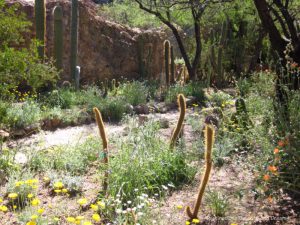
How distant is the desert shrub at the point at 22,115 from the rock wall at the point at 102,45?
4.55 meters

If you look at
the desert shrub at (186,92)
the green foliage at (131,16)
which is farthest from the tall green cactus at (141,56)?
the desert shrub at (186,92)

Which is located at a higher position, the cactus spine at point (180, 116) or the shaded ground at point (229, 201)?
the cactus spine at point (180, 116)

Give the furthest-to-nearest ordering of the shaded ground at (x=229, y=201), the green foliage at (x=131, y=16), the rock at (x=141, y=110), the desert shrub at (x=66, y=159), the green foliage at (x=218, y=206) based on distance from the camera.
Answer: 1. the green foliage at (x=131, y=16)
2. the rock at (x=141, y=110)
3. the desert shrub at (x=66, y=159)
4. the green foliage at (x=218, y=206)
5. the shaded ground at (x=229, y=201)

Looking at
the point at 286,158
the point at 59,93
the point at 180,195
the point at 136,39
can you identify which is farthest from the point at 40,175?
the point at 136,39

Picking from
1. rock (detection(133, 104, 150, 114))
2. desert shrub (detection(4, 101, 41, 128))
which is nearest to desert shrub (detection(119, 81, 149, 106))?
rock (detection(133, 104, 150, 114))

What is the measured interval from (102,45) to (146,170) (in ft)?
34.3

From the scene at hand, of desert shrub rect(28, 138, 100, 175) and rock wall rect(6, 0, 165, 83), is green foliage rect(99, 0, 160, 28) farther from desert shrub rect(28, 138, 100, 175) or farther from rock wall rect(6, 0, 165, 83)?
desert shrub rect(28, 138, 100, 175)

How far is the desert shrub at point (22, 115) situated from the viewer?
7.17 m

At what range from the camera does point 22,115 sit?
736 cm

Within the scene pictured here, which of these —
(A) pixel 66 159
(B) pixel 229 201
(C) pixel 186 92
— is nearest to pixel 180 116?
(B) pixel 229 201

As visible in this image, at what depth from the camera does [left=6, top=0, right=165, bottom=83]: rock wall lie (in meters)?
12.9

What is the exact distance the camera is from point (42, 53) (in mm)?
9367

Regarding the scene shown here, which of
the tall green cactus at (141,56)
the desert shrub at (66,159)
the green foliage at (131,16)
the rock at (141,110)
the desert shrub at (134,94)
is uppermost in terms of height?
the green foliage at (131,16)

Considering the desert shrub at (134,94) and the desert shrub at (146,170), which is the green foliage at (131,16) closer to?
the desert shrub at (134,94)
